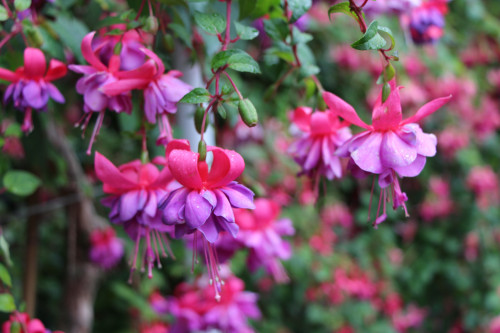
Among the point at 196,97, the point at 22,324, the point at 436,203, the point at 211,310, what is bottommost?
the point at 436,203

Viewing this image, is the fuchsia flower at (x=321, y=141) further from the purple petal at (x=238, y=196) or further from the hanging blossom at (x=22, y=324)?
the hanging blossom at (x=22, y=324)

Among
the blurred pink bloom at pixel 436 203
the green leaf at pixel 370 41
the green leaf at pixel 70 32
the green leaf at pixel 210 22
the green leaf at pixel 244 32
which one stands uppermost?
the green leaf at pixel 370 41

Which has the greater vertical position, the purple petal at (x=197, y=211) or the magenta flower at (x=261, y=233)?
the purple petal at (x=197, y=211)

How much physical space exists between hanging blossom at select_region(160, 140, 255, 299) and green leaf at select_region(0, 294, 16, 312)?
252 mm

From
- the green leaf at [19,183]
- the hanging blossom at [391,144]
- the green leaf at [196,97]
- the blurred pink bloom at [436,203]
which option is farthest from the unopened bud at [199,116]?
the blurred pink bloom at [436,203]

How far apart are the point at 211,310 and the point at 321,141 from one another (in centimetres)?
46

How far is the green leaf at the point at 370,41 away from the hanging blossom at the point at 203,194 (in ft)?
0.48

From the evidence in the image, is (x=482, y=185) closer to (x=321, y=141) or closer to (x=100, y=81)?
(x=321, y=141)

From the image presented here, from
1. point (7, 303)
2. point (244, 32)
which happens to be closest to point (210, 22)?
point (244, 32)

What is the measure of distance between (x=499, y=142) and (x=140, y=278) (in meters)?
1.68

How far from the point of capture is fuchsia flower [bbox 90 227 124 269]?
1208 millimetres

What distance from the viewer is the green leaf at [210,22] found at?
0.51 m

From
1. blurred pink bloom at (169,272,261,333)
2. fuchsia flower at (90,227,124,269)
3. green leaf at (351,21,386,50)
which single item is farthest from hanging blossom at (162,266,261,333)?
Result: green leaf at (351,21,386,50)

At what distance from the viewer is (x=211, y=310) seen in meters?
0.92
